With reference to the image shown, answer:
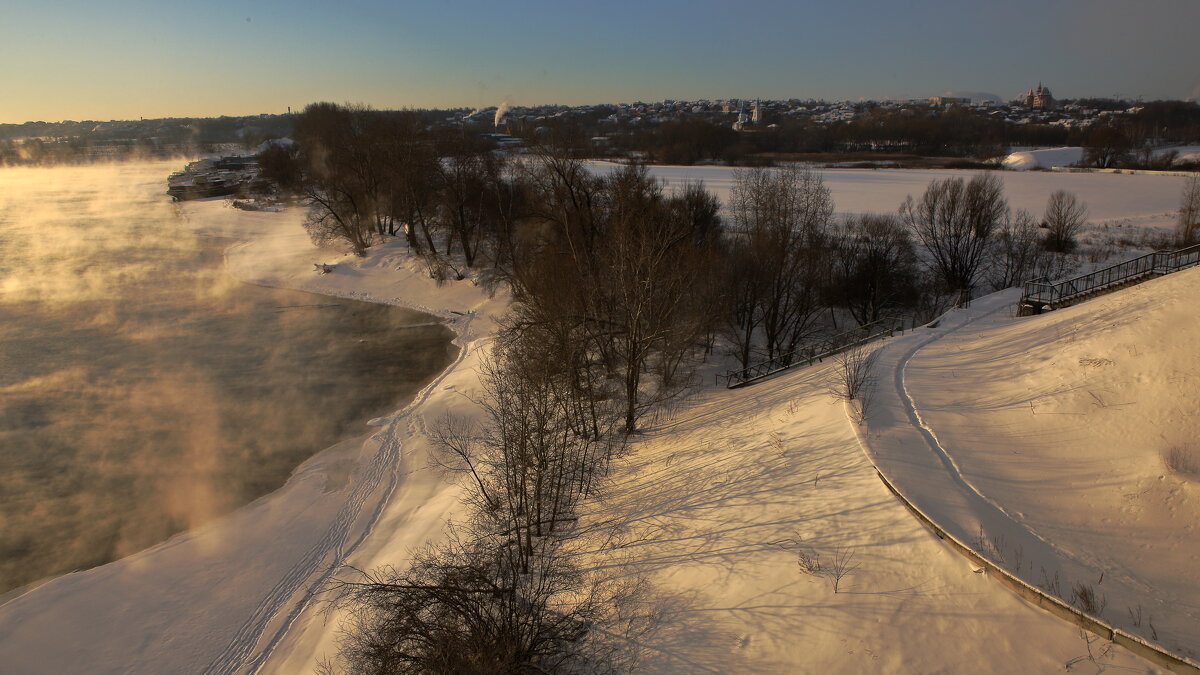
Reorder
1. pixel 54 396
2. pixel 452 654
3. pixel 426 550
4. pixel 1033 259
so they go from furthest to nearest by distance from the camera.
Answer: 1. pixel 1033 259
2. pixel 54 396
3. pixel 426 550
4. pixel 452 654

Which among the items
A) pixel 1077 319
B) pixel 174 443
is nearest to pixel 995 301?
pixel 1077 319

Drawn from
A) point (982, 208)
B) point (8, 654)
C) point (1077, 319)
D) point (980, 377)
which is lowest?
point (8, 654)

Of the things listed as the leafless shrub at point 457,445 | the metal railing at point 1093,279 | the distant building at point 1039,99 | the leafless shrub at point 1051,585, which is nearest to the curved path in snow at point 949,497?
the leafless shrub at point 1051,585

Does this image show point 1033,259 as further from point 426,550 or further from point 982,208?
point 426,550

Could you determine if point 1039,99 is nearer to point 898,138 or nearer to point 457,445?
point 898,138

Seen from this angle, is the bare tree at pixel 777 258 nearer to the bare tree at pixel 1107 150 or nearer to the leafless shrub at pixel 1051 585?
the leafless shrub at pixel 1051 585
